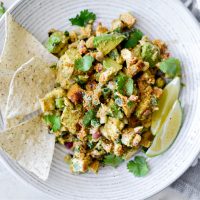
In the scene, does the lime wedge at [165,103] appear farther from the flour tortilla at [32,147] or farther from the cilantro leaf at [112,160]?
the flour tortilla at [32,147]

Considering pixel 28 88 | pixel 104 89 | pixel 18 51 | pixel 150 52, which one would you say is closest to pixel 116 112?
pixel 104 89

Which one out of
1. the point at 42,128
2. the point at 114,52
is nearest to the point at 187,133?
the point at 114,52

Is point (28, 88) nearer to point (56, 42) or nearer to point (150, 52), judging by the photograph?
point (56, 42)

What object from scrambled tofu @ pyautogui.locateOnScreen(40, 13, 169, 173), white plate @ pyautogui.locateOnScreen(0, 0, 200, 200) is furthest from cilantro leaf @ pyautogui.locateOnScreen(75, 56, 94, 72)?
white plate @ pyautogui.locateOnScreen(0, 0, 200, 200)

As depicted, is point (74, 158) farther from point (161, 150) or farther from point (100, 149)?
point (161, 150)

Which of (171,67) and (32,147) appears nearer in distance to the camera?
(171,67)

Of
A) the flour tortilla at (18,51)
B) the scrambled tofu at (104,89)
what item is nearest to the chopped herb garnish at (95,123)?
the scrambled tofu at (104,89)
